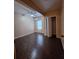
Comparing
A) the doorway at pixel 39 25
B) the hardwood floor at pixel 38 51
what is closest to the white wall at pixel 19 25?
the hardwood floor at pixel 38 51

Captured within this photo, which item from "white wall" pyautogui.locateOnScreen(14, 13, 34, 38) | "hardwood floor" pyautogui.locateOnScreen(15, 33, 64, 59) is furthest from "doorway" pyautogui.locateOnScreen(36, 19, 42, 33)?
"hardwood floor" pyautogui.locateOnScreen(15, 33, 64, 59)

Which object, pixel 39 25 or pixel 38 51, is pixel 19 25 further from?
pixel 39 25

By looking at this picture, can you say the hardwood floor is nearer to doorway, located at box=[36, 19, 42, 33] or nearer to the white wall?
the white wall

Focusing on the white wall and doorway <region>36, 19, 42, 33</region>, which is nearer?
the white wall

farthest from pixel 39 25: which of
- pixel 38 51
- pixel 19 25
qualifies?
pixel 38 51

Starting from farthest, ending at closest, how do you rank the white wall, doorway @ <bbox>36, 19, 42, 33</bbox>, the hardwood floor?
doorway @ <bbox>36, 19, 42, 33</bbox> < the white wall < the hardwood floor

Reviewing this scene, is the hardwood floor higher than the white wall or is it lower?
lower

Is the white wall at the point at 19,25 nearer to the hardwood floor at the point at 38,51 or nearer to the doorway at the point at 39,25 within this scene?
the hardwood floor at the point at 38,51
